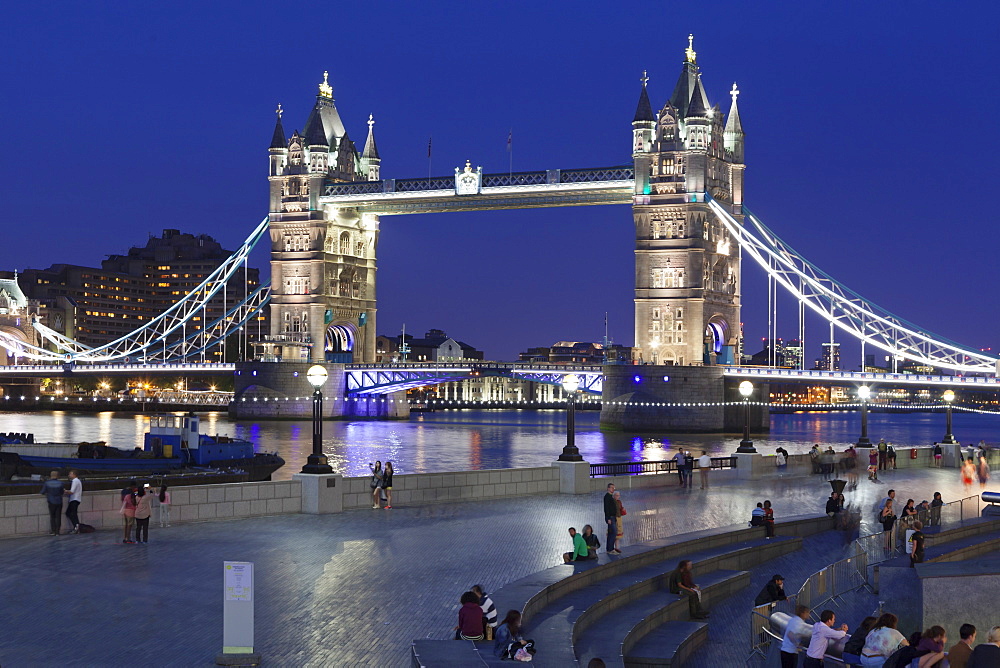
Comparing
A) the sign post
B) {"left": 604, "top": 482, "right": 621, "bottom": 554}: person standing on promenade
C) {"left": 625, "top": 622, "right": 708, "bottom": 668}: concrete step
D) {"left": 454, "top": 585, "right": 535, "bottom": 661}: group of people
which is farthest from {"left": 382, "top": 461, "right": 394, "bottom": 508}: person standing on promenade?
the sign post

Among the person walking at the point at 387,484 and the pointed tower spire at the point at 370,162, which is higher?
the pointed tower spire at the point at 370,162

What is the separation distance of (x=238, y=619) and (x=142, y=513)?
7556mm

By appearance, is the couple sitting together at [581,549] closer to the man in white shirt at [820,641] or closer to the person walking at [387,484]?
the man in white shirt at [820,641]

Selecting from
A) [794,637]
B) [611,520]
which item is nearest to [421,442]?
[611,520]

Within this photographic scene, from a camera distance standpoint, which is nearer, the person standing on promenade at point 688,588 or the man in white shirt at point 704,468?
the person standing on promenade at point 688,588

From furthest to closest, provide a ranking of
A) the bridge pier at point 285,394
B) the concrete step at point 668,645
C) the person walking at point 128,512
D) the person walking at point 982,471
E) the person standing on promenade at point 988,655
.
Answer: the bridge pier at point 285,394, the person walking at point 982,471, the person walking at point 128,512, the concrete step at point 668,645, the person standing on promenade at point 988,655

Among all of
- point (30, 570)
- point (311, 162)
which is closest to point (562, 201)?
point (311, 162)

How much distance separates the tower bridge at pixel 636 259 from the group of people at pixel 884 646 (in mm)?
63170

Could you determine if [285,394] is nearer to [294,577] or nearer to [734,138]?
[734,138]

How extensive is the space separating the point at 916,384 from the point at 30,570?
6495 centimetres

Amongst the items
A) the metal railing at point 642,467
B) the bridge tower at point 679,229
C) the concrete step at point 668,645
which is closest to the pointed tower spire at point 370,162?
the bridge tower at point 679,229

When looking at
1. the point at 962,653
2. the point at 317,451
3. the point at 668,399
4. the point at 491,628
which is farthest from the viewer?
the point at 668,399

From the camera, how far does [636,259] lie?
88.8m

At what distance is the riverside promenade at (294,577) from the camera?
14516 mm
